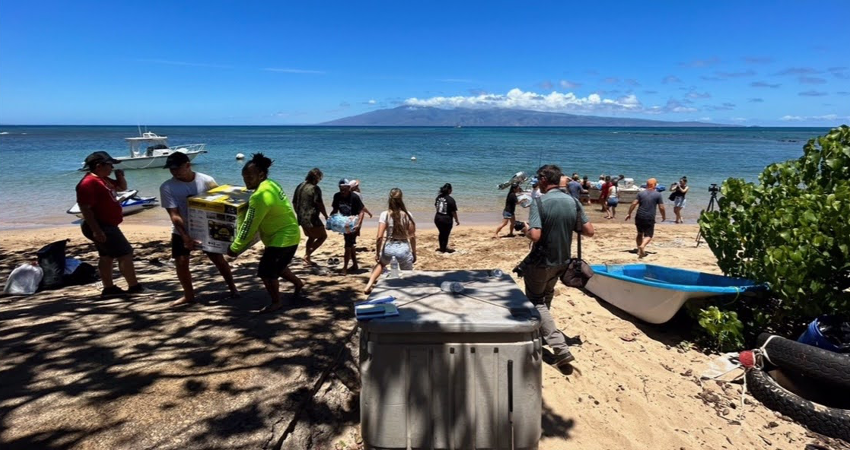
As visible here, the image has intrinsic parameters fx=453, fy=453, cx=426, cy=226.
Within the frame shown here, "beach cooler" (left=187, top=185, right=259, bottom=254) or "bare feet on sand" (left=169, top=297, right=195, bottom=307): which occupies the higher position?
"beach cooler" (left=187, top=185, right=259, bottom=254)

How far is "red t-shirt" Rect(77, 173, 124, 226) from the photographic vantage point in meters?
4.76

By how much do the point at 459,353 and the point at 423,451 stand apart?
63 centimetres

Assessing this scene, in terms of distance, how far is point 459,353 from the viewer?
251 cm

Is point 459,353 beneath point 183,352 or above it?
above

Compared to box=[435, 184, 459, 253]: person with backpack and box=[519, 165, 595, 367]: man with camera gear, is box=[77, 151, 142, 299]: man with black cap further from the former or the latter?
box=[435, 184, 459, 253]: person with backpack

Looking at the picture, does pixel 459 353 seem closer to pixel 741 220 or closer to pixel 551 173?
pixel 551 173

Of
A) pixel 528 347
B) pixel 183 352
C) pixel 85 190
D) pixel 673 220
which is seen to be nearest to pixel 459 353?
pixel 528 347

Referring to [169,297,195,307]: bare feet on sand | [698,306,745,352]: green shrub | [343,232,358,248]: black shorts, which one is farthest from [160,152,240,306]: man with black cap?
[698,306,745,352]: green shrub

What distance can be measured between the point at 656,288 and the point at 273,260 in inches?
161

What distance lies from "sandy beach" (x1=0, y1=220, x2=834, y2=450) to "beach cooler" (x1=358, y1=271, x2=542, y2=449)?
52cm

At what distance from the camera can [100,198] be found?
489 centimetres

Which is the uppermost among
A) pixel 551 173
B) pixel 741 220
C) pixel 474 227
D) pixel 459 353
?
pixel 551 173

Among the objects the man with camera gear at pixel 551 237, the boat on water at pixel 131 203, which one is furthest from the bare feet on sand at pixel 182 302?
the boat on water at pixel 131 203

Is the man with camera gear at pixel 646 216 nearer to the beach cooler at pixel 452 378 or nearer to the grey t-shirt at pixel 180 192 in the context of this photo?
the beach cooler at pixel 452 378
